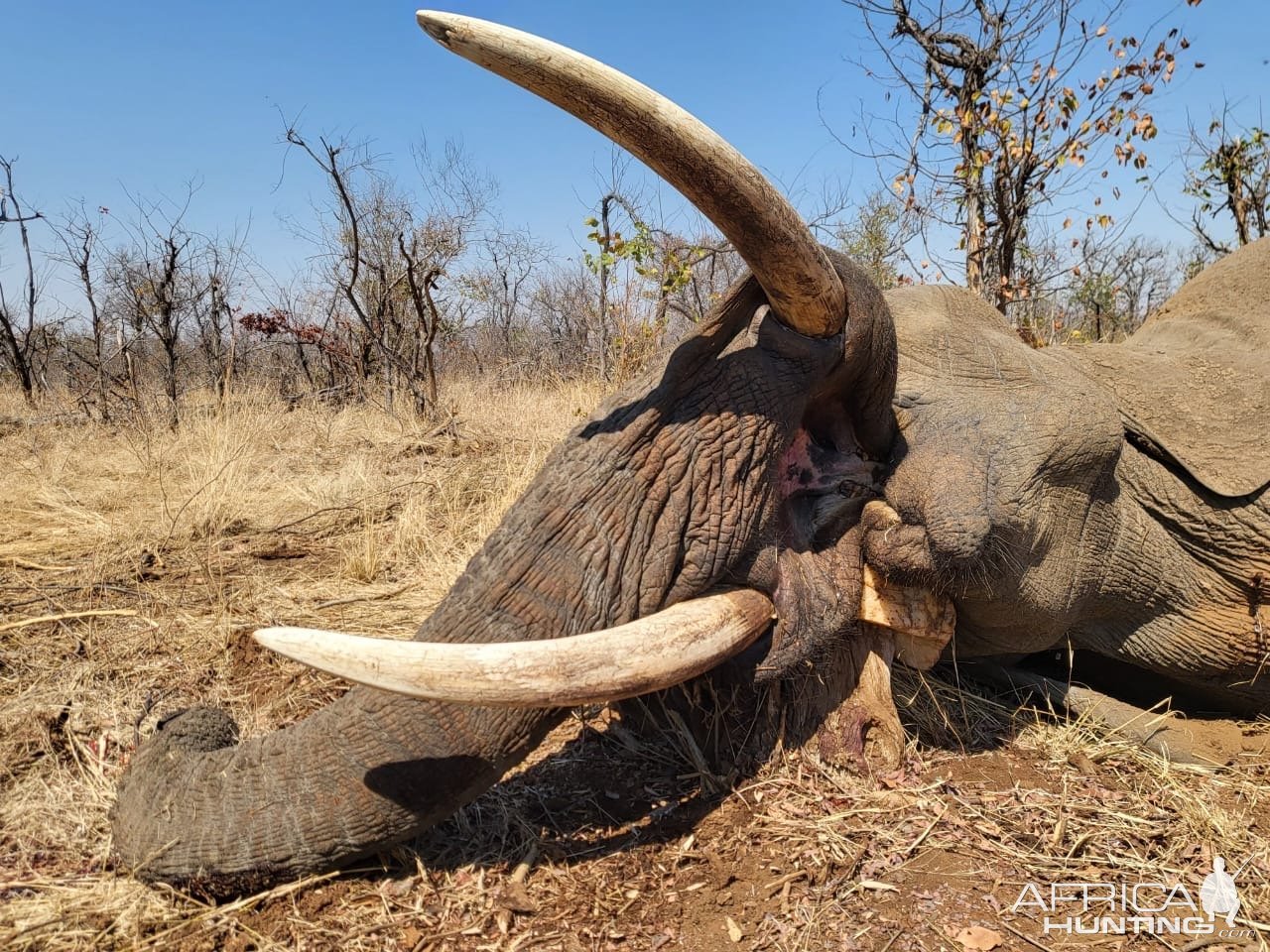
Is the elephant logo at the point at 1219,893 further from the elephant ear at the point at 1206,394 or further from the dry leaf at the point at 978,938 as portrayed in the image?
the elephant ear at the point at 1206,394

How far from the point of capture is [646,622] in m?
2.14

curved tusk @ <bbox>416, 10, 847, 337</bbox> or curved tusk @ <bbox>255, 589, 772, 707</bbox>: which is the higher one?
curved tusk @ <bbox>416, 10, 847, 337</bbox>

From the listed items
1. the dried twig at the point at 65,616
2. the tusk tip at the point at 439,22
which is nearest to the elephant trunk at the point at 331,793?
the tusk tip at the point at 439,22

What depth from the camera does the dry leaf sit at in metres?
2.08

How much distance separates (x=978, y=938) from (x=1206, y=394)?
205 cm

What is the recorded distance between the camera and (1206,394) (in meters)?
3.08

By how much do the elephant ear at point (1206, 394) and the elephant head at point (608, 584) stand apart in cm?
114

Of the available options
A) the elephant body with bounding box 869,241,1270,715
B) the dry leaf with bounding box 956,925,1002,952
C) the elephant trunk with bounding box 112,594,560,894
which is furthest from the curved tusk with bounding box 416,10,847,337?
the dry leaf with bounding box 956,925,1002,952

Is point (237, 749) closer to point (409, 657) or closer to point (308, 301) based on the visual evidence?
point (409, 657)

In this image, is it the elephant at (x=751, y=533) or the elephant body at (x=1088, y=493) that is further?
the elephant body at (x=1088, y=493)

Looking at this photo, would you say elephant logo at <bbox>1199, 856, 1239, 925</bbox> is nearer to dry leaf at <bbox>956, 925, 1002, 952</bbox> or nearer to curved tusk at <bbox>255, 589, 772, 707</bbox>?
dry leaf at <bbox>956, 925, 1002, 952</bbox>

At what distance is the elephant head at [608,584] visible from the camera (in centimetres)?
A: 205

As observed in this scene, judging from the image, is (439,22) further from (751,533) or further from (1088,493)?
(1088,493)

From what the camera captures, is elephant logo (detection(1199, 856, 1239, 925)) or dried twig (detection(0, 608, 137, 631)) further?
dried twig (detection(0, 608, 137, 631))
